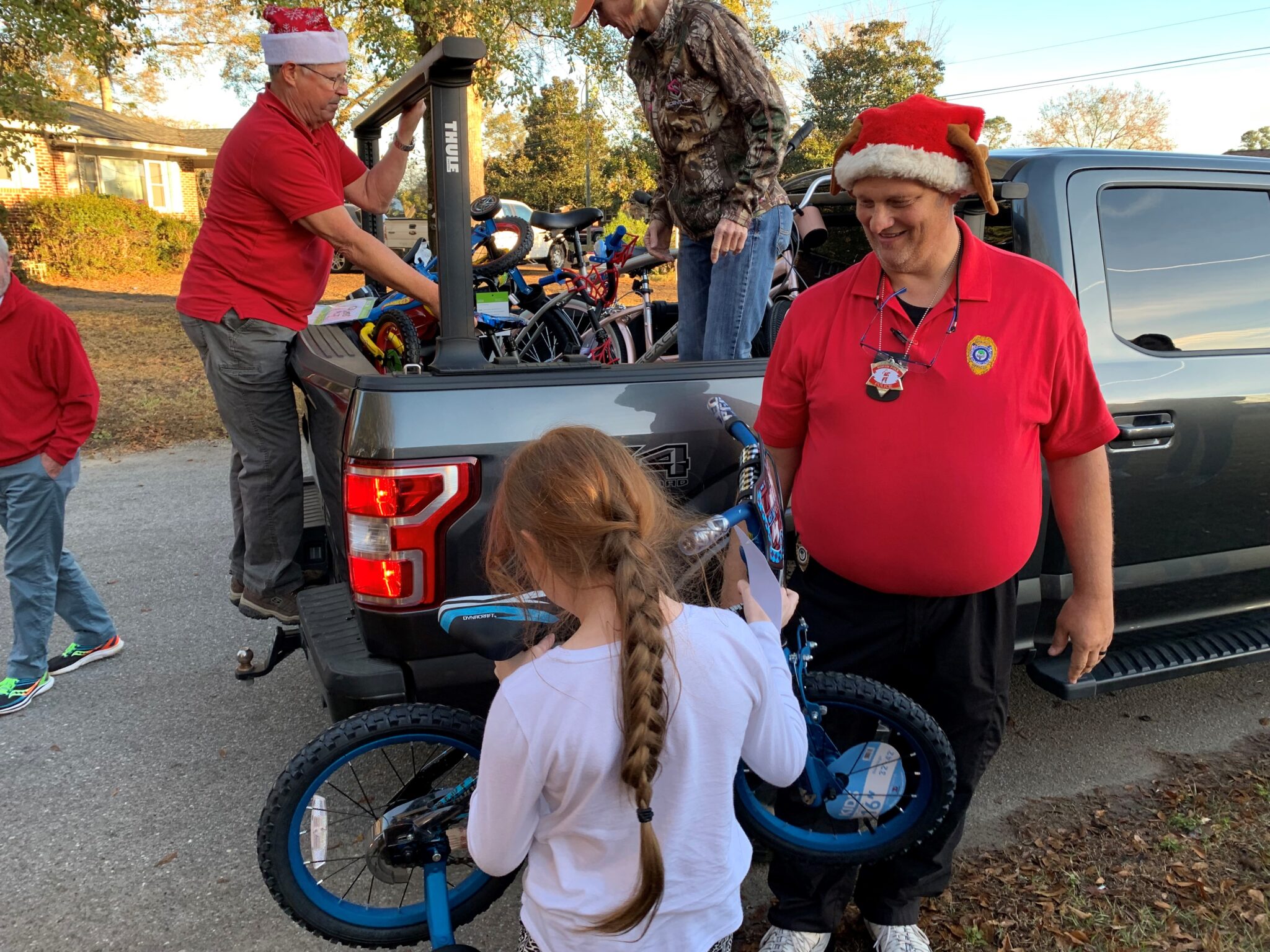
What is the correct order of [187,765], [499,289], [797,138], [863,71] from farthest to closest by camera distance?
[863,71], [499,289], [797,138], [187,765]

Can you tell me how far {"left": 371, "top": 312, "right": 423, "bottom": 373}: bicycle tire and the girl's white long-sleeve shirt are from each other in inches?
125

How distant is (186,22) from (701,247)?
29.5 metres

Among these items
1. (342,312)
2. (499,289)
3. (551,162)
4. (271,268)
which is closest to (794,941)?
(271,268)

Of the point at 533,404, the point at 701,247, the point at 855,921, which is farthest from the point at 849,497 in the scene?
the point at 701,247

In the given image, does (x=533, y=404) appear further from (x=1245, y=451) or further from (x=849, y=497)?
(x=1245, y=451)

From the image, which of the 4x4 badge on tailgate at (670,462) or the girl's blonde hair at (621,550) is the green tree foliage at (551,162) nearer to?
the 4x4 badge on tailgate at (670,462)

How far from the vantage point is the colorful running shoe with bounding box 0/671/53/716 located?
3695 mm

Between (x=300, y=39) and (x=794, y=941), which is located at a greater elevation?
(x=300, y=39)

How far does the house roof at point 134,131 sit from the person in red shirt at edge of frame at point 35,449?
29213 mm

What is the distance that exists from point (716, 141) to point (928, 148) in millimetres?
1311

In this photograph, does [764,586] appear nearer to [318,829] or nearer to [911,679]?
[911,679]

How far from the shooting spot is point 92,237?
24.1 meters

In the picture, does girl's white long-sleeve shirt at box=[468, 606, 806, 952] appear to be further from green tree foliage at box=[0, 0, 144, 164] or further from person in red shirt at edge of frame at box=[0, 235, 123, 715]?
green tree foliage at box=[0, 0, 144, 164]

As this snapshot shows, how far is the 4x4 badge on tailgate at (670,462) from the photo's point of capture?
2.54 meters
